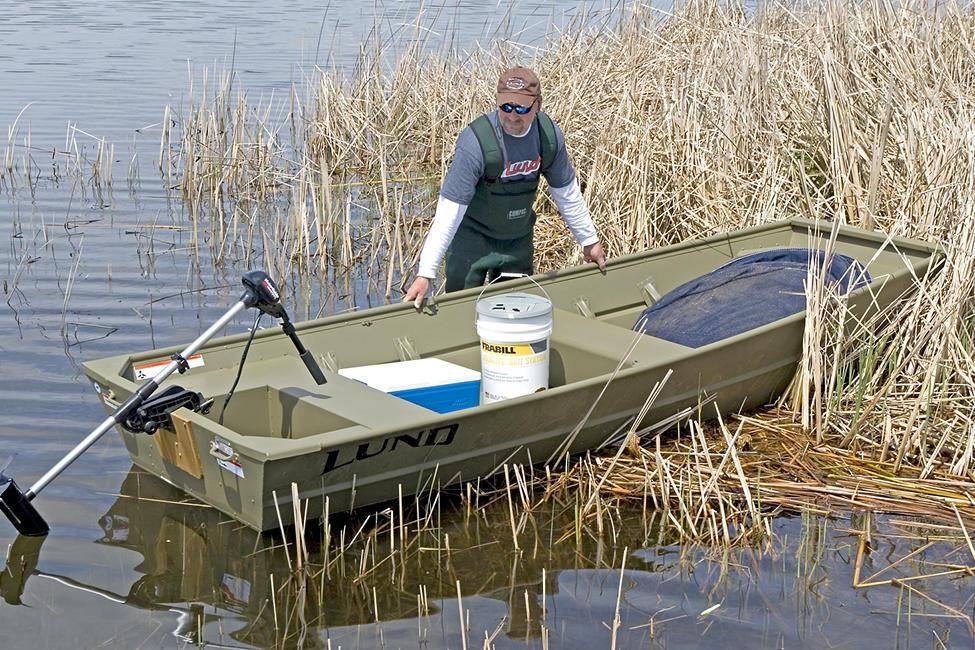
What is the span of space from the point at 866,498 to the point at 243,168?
6.77 m

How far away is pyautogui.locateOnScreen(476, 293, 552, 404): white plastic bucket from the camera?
5.83 metres

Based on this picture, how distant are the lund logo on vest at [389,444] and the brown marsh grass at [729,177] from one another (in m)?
0.76

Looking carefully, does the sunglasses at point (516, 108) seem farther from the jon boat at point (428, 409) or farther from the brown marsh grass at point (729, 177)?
the brown marsh grass at point (729, 177)

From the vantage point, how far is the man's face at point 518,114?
6.09m

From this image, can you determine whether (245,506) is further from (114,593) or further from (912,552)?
(912,552)

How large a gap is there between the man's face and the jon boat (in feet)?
2.82

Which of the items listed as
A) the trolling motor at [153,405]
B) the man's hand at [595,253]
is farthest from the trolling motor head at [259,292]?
the man's hand at [595,253]

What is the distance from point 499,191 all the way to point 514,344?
36.8 inches

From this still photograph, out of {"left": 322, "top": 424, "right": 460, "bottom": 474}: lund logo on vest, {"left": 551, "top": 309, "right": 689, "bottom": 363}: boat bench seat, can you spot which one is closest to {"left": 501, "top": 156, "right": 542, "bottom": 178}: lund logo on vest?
{"left": 551, "top": 309, "right": 689, "bottom": 363}: boat bench seat

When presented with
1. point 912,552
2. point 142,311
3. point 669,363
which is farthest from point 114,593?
point 142,311

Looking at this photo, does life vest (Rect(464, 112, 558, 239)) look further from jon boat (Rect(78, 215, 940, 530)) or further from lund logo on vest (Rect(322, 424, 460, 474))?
lund logo on vest (Rect(322, 424, 460, 474))

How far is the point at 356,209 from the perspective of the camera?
10883mm

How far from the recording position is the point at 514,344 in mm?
5852

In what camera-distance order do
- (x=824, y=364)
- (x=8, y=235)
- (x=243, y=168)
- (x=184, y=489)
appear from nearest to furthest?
1. (x=184, y=489)
2. (x=824, y=364)
3. (x=8, y=235)
4. (x=243, y=168)
